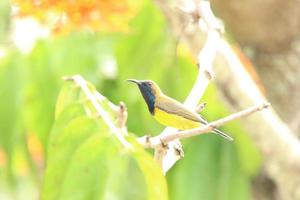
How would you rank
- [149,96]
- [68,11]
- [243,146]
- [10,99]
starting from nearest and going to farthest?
1. [149,96]
2. [68,11]
3. [10,99]
4. [243,146]

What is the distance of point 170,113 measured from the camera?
0.83 meters

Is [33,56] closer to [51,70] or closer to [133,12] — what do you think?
[51,70]

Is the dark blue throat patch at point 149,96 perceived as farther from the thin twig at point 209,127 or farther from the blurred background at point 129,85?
the blurred background at point 129,85

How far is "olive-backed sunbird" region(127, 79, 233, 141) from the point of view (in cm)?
82

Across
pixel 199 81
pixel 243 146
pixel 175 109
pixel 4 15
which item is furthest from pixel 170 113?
pixel 243 146

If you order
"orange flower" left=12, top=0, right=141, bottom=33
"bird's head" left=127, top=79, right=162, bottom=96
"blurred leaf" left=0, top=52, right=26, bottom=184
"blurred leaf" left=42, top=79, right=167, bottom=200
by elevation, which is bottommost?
"blurred leaf" left=42, top=79, right=167, bottom=200

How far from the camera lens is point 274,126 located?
1738mm

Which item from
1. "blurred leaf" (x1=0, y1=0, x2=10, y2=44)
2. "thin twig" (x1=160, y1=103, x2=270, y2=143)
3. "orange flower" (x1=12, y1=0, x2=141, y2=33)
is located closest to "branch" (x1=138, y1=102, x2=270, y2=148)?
"thin twig" (x1=160, y1=103, x2=270, y2=143)

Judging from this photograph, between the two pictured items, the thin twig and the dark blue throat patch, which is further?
the dark blue throat patch

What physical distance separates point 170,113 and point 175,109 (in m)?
0.01

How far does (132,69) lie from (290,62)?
650mm

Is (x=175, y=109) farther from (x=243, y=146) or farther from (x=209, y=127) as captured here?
(x=243, y=146)

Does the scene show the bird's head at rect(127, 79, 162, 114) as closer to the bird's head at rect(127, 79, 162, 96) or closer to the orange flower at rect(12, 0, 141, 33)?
the bird's head at rect(127, 79, 162, 96)

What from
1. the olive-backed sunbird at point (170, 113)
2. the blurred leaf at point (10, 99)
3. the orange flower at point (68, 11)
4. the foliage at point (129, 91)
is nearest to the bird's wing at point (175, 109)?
the olive-backed sunbird at point (170, 113)
